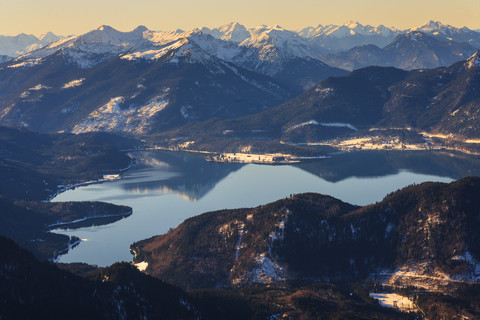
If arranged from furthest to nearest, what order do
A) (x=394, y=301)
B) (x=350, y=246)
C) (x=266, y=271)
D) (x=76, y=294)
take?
(x=350, y=246) < (x=266, y=271) < (x=394, y=301) < (x=76, y=294)

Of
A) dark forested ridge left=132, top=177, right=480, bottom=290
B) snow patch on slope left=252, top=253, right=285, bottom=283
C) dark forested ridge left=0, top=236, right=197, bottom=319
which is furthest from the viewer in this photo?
snow patch on slope left=252, top=253, right=285, bottom=283

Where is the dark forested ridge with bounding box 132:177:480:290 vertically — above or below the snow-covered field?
above

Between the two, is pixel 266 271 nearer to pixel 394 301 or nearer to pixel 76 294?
pixel 394 301

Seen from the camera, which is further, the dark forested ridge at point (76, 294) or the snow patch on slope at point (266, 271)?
the snow patch on slope at point (266, 271)

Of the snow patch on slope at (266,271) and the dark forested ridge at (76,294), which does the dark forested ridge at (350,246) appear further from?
the dark forested ridge at (76,294)

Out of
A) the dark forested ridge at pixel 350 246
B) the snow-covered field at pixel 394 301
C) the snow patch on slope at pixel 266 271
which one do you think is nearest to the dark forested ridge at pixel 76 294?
the snow patch on slope at pixel 266 271

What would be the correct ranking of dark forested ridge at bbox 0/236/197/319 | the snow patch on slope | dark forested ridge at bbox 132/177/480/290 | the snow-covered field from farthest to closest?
the snow patch on slope < dark forested ridge at bbox 132/177/480/290 < the snow-covered field < dark forested ridge at bbox 0/236/197/319

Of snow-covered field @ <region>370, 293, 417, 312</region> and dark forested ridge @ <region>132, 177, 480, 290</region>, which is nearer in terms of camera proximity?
snow-covered field @ <region>370, 293, 417, 312</region>

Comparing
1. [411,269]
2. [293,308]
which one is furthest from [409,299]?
[293,308]

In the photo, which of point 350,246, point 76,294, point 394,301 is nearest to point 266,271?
point 350,246

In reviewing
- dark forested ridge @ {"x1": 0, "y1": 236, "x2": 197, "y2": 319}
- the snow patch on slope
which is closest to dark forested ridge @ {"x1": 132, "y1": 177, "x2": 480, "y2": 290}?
the snow patch on slope

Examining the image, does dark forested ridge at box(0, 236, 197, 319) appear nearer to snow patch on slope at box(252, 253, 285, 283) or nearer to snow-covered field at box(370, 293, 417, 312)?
snow patch on slope at box(252, 253, 285, 283)
